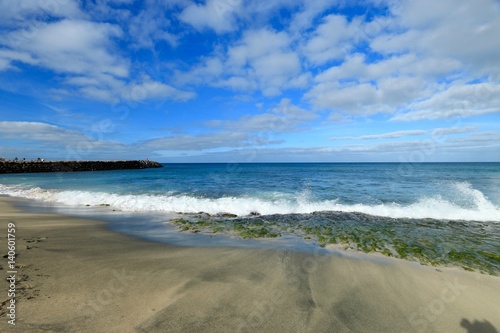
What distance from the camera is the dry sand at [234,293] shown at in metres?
4.10

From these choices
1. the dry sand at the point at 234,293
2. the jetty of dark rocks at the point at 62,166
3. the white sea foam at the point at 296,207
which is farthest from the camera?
the jetty of dark rocks at the point at 62,166

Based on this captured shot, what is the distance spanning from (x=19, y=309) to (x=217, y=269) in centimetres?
378

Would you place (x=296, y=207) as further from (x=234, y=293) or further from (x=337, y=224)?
(x=234, y=293)

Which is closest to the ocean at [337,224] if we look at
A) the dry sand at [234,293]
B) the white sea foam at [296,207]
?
the white sea foam at [296,207]

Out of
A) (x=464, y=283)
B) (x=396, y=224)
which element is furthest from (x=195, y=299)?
(x=396, y=224)

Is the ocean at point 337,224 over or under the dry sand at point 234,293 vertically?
under

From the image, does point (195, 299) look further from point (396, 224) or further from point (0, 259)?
point (396, 224)

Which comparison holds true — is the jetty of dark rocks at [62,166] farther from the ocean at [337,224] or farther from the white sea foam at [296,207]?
the ocean at [337,224]

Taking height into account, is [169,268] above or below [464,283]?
above

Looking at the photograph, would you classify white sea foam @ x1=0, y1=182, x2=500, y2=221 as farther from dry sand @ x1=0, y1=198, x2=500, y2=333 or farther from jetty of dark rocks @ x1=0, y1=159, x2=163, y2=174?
jetty of dark rocks @ x1=0, y1=159, x2=163, y2=174

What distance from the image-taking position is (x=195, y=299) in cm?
473

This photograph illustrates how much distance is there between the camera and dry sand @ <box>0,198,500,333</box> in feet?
13.4

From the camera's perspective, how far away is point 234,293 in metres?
5.09

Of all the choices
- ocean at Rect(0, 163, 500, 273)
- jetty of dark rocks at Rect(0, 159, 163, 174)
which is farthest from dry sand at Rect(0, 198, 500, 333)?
jetty of dark rocks at Rect(0, 159, 163, 174)
